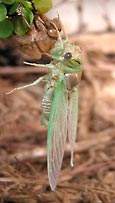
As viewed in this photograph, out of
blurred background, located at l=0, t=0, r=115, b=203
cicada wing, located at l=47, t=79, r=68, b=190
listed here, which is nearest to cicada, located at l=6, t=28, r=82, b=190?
cicada wing, located at l=47, t=79, r=68, b=190

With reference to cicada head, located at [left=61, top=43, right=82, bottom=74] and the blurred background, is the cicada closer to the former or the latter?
cicada head, located at [left=61, top=43, right=82, bottom=74]

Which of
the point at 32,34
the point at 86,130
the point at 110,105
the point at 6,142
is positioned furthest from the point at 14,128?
the point at 32,34

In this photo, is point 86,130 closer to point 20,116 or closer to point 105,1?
point 20,116

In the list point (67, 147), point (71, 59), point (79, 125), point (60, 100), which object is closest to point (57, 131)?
point (60, 100)

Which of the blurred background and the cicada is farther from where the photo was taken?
the blurred background

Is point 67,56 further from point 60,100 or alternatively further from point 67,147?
point 67,147

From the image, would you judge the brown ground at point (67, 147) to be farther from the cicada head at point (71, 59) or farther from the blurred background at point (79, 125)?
the cicada head at point (71, 59)

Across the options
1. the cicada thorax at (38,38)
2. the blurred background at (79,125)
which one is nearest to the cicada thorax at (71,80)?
the cicada thorax at (38,38)
